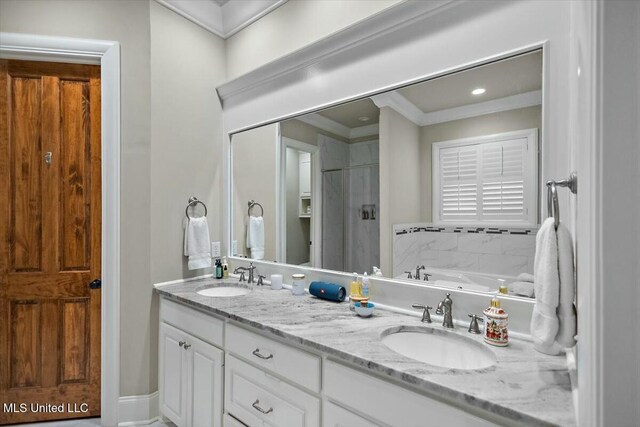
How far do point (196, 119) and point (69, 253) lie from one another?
1.23 meters

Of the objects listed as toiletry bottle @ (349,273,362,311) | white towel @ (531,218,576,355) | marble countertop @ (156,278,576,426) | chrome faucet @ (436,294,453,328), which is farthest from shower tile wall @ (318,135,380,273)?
white towel @ (531,218,576,355)

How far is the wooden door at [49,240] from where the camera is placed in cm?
195

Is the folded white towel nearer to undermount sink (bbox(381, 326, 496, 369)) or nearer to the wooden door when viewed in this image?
undermount sink (bbox(381, 326, 496, 369))

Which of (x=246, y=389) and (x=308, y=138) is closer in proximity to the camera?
(x=246, y=389)

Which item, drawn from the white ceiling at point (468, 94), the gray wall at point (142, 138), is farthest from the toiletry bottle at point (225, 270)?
the white ceiling at point (468, 94)

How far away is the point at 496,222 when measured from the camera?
1315 millimetres

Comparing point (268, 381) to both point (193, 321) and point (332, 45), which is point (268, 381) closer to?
point (193, 321)

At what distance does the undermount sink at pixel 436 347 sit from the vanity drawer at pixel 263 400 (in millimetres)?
391

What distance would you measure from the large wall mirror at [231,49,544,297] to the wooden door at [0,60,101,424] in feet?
4.17

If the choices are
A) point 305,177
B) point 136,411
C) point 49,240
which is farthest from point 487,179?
point 49,240

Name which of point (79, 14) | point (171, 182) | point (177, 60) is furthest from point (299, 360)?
point (79, 14)

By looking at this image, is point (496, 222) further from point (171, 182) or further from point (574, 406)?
point (171, 182)

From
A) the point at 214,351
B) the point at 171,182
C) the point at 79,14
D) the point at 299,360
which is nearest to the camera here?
the point at 299,360

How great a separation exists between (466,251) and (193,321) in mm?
1483
